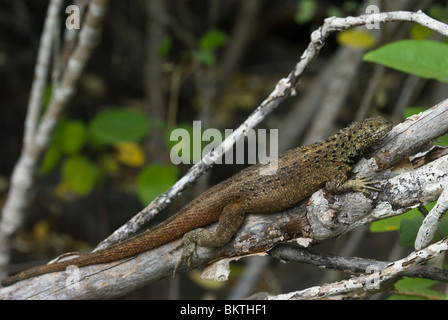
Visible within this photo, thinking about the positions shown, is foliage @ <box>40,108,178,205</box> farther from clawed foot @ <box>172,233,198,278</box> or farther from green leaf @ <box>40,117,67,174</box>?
clawed foot @ <box>172,233,198,278</box>

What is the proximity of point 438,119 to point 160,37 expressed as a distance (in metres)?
4.62

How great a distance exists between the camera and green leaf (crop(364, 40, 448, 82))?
2.83m

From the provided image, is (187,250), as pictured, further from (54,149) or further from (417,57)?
(54,149)

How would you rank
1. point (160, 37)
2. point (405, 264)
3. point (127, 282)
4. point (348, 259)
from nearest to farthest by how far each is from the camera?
point (405, 264)
point (348, 259)
point (127, 282)
point (160, 37)

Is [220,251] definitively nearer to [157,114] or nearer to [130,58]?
[157,114]

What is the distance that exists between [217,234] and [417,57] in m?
1.60

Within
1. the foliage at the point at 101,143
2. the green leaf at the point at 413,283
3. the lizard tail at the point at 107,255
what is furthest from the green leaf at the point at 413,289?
the foliage at the point at 101,143

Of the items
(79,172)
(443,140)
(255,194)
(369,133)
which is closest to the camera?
(443,140)

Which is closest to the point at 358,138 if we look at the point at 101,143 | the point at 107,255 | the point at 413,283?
the point at 413,283

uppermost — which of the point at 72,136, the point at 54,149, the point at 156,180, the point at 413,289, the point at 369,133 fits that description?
the point at 72,136

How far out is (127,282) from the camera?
123 inches

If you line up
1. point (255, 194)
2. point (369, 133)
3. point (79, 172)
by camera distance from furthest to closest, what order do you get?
point (79, 172)
point (255, 194)
point (369, 133)

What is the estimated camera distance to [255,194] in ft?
11.5

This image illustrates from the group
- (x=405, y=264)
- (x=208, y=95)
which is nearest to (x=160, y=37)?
(x=208, y=95)
